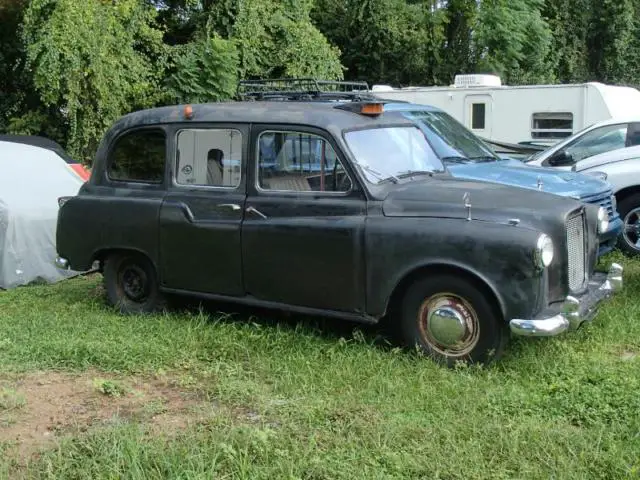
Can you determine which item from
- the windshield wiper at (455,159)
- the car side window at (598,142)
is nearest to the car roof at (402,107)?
the windshield wiper at (455,159)

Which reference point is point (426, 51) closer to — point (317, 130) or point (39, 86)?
point (39, 86)

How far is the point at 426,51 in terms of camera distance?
21.3m

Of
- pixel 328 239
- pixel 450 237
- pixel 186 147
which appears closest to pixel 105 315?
pixel 186 147

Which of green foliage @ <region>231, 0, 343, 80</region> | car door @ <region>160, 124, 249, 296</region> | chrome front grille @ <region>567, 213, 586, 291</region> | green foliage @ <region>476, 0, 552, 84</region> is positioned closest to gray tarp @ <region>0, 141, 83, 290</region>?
car door @ <region>160, 124, 249, 296</region>

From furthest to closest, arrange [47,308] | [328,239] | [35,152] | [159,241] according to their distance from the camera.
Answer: [35,152] → [47,308] → [159,241] → [328,239]

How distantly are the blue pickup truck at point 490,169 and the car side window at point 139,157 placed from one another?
2.31 meters

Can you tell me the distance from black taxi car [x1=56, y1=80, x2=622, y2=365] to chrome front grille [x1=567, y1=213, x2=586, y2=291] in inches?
0.8

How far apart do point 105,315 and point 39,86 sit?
6584 millimetres

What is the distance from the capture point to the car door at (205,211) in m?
6.18

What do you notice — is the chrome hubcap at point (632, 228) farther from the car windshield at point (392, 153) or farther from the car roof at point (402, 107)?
the car windshield at point (392, 153)

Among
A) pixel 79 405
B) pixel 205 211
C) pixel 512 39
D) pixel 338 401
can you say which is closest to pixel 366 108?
pixel 205 211

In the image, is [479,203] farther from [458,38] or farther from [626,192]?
[458,38]

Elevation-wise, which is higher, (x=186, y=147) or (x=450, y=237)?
(x=186, y=147)

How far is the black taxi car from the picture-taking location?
17.0 feet
